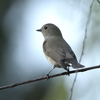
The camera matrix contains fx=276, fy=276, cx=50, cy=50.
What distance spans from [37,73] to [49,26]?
187 centimetres

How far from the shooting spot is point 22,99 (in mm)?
7527

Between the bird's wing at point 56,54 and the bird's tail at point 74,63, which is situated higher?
the bird's wing at point 56,54

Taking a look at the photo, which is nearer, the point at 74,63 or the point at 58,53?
the point at 74,63

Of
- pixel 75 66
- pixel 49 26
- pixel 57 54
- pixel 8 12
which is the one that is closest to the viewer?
pixel 75 66

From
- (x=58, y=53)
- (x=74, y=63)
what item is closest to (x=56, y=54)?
(x=58, y=53)

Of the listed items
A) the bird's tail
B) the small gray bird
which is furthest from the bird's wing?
the bird's tail

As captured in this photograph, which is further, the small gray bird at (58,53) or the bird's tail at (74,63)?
the small gray bird at (58,53)

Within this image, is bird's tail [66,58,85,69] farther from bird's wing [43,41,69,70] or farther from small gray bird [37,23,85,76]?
bird's wing [43,41,69,70]

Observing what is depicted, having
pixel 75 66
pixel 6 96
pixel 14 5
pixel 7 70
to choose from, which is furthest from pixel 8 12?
pixel 75 66

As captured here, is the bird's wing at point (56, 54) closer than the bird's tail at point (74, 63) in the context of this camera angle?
No

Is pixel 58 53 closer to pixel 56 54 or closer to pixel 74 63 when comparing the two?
pixel 56 54

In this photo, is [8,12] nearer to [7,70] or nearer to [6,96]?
[7,70]

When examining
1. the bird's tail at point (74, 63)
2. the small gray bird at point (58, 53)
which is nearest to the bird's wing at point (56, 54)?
the small gray bird at point (58, 53)

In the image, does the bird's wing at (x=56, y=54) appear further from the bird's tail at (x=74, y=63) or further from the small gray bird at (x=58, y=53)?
the bird's tail at (x=74, y=63)
